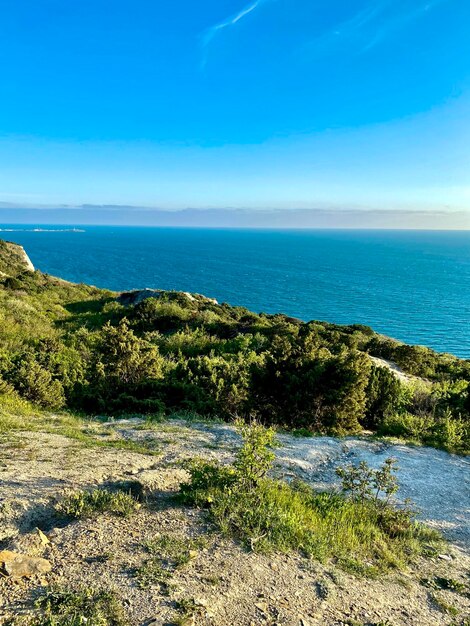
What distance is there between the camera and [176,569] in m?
5.11

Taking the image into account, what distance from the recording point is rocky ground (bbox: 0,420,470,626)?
4.63 meters

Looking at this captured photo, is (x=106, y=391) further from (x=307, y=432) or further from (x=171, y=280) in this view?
(x=171, y=280)

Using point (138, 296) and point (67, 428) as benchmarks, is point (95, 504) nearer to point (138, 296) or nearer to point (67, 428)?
point (67, 428)

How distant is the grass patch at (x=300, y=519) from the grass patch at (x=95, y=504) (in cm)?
98

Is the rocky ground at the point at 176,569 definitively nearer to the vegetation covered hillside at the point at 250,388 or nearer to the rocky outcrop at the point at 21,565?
the rocky outcrop at the point at 21,565

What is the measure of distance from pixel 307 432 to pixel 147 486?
709 cm

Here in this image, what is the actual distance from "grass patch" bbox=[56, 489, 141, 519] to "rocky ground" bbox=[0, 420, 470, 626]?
128mm

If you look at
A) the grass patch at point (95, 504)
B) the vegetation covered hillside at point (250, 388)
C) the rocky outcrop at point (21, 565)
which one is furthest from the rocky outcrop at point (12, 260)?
the rocky outcrop at point (21, 565)

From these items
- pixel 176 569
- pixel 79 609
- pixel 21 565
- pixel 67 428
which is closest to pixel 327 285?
pixel 67 428

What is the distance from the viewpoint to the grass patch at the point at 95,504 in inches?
236

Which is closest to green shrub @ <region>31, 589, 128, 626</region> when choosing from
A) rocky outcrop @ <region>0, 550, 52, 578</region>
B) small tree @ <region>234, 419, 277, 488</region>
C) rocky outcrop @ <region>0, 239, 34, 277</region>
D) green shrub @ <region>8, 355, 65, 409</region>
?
rocky outcrop @ <region>0, 550, 52, 578</region>

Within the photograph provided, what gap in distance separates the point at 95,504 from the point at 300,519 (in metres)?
3.35

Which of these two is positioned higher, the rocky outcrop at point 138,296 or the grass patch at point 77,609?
the grass patch at point 77,609

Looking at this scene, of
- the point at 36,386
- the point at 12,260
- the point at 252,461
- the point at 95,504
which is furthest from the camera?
the point at 12,260
